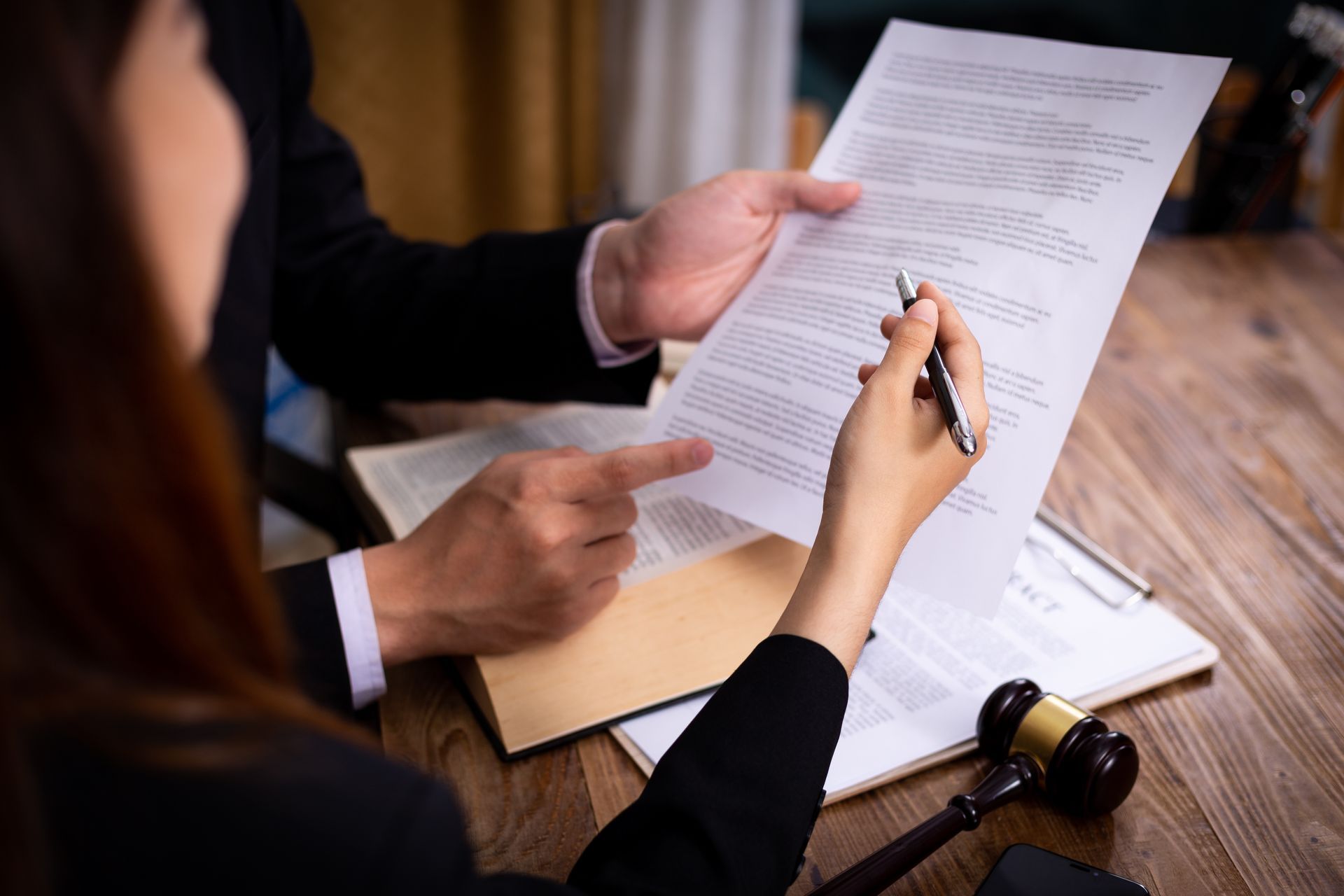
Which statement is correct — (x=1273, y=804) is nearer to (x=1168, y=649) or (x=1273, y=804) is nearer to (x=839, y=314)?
(x=1168, y=649)

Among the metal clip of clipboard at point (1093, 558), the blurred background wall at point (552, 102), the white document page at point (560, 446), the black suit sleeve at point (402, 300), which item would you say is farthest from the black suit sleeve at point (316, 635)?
the blurred background wall at point (552, 102)

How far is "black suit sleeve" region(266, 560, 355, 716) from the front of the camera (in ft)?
2.12

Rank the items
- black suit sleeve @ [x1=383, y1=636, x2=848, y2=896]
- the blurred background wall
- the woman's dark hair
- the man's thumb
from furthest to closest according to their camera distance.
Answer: the blurred background wall
the man's thumb
black suit sleeve @ [x1=383, y1=636, x2=848, y2=896]
the woman's dark hair

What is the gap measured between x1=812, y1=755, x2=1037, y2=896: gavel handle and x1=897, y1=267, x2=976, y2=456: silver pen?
19 centimetres

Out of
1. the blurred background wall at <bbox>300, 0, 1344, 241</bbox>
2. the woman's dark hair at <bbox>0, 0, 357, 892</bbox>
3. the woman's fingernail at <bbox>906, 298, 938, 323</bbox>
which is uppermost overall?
the woman's dark hair at <bbox>0, 0, 357, 892</bbox>

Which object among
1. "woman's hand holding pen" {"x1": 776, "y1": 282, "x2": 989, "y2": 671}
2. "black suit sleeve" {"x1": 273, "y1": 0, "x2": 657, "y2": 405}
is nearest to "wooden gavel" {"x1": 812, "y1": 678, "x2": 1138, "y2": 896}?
"woman's hand holding pen" {"x1": 776, "y1": 282, "x2": 989, "y2": 671}

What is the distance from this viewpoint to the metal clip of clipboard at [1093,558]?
748 millimetres

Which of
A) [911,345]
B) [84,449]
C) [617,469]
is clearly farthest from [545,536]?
[84,449]

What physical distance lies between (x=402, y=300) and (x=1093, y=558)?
0.70m

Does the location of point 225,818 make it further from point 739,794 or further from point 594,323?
point 594,323

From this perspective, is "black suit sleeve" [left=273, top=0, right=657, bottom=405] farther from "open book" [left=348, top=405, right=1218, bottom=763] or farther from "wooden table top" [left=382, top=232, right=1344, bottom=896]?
"wooden table top" [left=382, top=232, right=1344, bottom=896]

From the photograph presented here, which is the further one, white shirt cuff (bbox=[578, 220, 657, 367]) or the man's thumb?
white shirt cuff (bbox=[578, 220, 657, 367])

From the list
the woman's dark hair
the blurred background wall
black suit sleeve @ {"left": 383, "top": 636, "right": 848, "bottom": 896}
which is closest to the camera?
the woman's dark hair

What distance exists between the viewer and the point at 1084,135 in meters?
0.74
